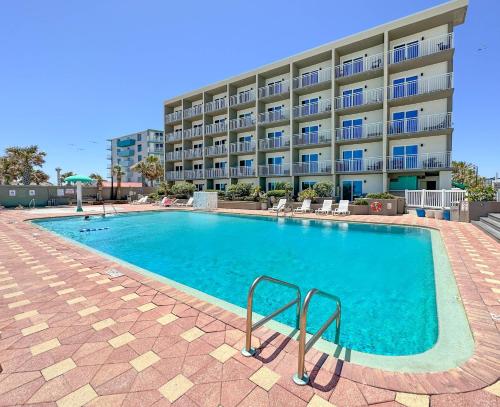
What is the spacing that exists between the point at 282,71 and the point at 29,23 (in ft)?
62.4

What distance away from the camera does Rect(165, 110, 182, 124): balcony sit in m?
31.9

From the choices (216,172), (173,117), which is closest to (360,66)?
(216,172)

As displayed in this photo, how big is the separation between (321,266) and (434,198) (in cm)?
1337

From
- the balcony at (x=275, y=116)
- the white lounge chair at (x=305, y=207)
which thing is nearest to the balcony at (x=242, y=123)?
the balcony at (x=275, y=116)

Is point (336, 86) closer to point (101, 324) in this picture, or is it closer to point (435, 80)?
point (435, 80)

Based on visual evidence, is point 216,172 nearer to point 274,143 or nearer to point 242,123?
point 242,123

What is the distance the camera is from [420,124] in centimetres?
1742

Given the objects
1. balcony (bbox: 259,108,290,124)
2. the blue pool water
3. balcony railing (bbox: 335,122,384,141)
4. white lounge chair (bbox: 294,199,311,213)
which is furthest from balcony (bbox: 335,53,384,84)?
the blue pool water

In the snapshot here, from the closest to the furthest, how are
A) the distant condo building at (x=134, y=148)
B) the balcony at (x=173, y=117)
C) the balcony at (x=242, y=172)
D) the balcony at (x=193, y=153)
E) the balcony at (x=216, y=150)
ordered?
the balcony at (x=242, y=172), the balcony at (x=216, y=150), the balcony at (x=193, y=153), the balcony at (x=173, y=117), the distant condo building at (x=134, y=148)

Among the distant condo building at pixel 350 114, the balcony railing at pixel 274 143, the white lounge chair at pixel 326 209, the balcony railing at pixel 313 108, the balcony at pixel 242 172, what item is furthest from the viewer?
the balcony at pixel 242 172

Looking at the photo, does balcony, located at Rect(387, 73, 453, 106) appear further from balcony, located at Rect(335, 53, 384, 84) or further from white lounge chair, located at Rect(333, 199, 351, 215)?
white lounge chair, located at Rect(333, 199, 351, 215)

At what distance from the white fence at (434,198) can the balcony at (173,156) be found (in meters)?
26.0

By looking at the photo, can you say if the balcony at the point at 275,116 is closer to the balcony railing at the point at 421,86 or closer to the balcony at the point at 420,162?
the balcony railing at the point at 421,86

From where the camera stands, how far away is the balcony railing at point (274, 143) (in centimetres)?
2364
